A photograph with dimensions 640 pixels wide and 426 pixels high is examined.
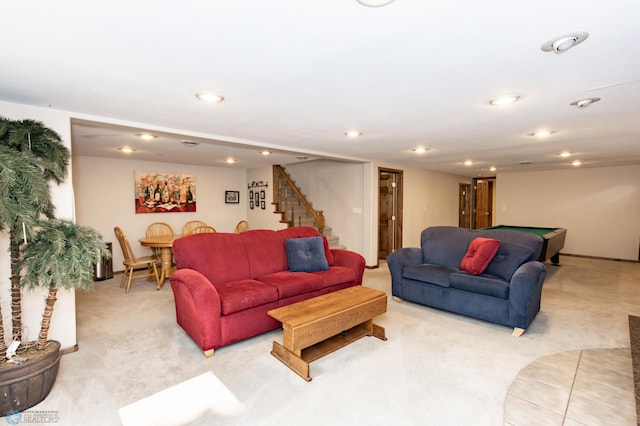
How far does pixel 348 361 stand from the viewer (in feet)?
8.66

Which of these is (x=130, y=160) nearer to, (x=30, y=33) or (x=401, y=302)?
(x=30, y=33)

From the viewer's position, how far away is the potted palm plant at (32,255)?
1921 millimetres

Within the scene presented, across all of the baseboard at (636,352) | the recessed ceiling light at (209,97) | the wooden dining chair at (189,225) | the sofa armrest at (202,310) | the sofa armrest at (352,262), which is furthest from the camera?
the wooden dining chair at (189,225)

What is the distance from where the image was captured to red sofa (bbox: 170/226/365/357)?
276 cm

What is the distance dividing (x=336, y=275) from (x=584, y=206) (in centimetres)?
701

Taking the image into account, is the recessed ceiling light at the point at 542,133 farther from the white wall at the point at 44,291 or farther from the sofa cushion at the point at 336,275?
the white wall at the point at 44,291

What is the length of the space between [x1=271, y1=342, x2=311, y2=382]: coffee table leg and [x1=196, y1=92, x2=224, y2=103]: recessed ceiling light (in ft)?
6.76

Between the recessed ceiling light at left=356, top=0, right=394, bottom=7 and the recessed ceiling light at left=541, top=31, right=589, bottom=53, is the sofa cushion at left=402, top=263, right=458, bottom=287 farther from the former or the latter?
the recessed ceiling light at left=356, top=0, right=394, bottom=7

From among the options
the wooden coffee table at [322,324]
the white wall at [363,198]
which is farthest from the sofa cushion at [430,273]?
the white wall at [363,198]

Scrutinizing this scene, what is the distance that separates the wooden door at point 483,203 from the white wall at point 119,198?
26.9 feet

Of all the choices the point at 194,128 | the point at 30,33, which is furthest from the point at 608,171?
the point at 30,33

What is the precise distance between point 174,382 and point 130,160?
5.01m

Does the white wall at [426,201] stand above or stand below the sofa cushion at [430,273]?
above

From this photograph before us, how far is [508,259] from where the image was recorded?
359 cm
